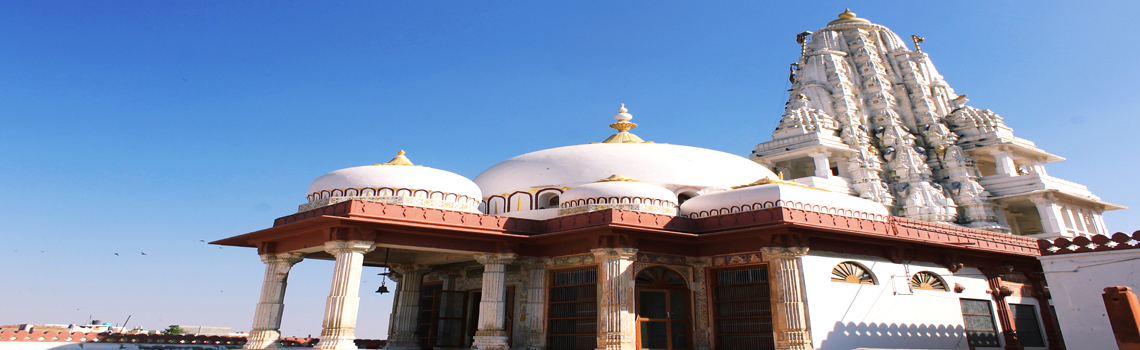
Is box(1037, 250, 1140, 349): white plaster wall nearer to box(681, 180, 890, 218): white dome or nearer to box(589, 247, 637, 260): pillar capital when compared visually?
box(681, 180, 890, 218): white dome

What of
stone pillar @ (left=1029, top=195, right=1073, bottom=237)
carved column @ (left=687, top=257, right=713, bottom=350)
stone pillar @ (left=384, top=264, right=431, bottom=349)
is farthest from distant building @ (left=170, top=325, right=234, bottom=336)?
stone pillar @ (left=1029, top=195, right=1073, bottom=237)

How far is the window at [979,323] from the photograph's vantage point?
16031 mm

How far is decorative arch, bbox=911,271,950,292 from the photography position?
1591 centimetres

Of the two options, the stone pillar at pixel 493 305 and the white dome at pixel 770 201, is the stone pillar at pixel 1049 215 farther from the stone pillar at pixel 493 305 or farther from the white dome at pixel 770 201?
the stone pillar at pixel 493 305

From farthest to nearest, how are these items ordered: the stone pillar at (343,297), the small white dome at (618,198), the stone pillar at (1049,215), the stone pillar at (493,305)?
1. the stone pillar at (1049,215)
2. the small white dome at (618,198)
3. the stone pillar at (493,305)
4. the stone pillar at (343,297)

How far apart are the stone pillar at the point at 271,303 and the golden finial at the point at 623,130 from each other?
10.9 meters

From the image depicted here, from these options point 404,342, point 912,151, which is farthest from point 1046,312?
point 912,151

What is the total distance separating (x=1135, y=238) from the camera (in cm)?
1264

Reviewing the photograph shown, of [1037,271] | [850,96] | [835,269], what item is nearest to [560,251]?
[835,269]

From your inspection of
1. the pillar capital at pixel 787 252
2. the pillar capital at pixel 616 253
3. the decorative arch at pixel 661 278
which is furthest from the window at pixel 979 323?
the pillar capital at pixel 616 253

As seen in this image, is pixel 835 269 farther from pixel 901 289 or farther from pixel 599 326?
pixel 599 326

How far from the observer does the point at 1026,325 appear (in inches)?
670

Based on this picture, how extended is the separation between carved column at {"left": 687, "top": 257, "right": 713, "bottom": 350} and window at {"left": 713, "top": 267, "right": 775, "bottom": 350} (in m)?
0.20

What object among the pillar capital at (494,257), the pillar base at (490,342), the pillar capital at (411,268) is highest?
the pillar capital at (411,268)
